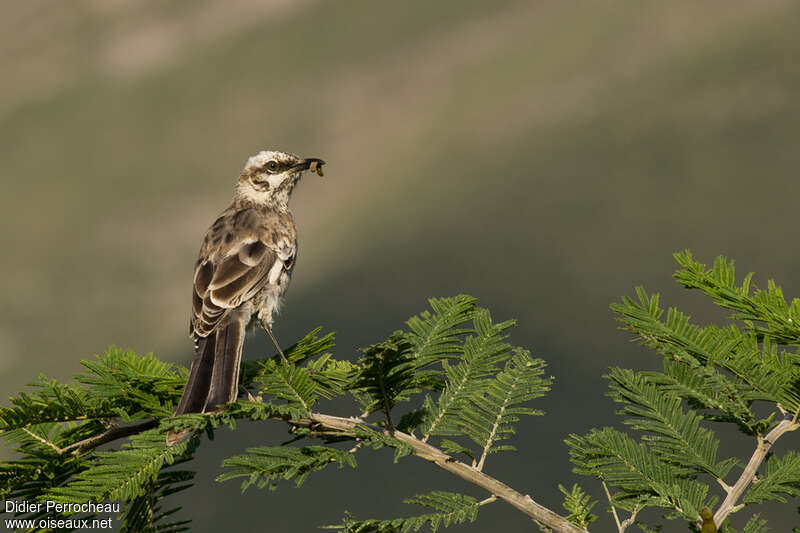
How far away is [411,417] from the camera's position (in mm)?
2541

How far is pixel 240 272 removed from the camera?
528 cm

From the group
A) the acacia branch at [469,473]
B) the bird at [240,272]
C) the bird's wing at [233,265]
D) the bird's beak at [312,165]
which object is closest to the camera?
the acacia branch at [469,473]

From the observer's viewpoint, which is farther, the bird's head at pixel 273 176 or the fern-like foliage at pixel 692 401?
the bird's head at pixel 273 176

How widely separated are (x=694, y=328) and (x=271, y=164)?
501 cm

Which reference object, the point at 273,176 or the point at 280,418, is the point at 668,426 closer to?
the point at 280,418

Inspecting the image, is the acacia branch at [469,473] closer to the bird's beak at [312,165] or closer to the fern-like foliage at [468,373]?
the fern-like foliage at [468,373]

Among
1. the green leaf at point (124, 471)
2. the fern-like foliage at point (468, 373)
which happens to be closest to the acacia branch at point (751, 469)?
the fern-like foliage at point (468, 373)

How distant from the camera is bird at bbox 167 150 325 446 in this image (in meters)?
3.49

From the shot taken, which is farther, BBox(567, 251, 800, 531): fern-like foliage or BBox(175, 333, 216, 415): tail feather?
BBox(175, 333, 216, 415): tail feather

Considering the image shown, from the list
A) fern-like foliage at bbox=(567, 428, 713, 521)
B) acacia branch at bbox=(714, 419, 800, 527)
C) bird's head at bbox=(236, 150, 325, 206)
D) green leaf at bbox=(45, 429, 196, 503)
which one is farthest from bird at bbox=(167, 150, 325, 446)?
acacia branch at bbox=(714, 419, 800, 527)

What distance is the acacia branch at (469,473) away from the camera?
212 cm

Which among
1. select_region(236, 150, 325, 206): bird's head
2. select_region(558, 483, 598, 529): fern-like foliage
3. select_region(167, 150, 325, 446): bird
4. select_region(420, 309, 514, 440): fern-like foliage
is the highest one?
select_region(236, 150, 325, 206): bird's head

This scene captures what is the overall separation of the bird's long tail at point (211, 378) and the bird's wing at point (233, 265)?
32 centimetres

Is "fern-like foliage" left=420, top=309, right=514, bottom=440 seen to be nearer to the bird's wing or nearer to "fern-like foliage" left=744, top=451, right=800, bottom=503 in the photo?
"fern-like foliage" left=744, top=451, right=800, bottom=503
